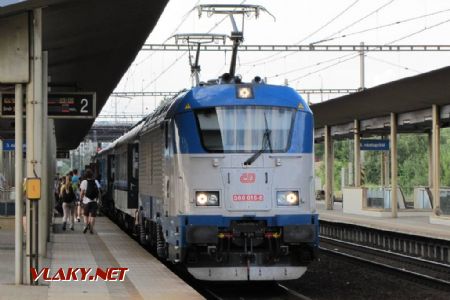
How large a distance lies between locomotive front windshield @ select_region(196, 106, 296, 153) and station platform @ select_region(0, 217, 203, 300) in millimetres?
2042

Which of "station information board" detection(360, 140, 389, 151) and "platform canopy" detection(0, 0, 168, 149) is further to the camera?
"station information board" detection(360, 140, 389, 151)

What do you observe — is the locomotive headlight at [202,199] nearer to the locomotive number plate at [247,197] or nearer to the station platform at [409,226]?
the locomotive number plate at [247,197]

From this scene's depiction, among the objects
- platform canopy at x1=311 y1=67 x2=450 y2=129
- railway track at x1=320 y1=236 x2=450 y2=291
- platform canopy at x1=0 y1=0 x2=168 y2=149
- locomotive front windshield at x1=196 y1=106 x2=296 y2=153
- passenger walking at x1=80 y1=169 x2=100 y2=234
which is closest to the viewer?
platform canopy at x1=0 y1=0 x2=168 y2=149

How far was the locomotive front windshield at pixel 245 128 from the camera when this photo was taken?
39.9ft

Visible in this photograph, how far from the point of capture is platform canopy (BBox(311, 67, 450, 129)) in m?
20.8

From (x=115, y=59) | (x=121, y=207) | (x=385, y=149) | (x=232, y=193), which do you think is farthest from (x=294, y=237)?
(x=385, y=149)

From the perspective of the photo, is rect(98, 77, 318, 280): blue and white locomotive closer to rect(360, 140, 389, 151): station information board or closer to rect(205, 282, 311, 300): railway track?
rect(205, 282, 311, 300): railway track

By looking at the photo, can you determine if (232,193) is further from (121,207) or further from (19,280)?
(121,207)

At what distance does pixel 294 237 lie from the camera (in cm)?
1194

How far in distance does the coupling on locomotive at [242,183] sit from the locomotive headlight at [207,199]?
1 cm

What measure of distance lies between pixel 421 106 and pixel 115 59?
1059 centimetres

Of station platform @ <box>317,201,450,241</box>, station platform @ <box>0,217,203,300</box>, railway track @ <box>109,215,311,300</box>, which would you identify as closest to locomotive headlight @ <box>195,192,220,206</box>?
station platform @ <box>0,217,203,300</box>

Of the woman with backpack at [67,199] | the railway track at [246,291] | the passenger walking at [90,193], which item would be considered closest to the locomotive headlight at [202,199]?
the railway track at [246,291]

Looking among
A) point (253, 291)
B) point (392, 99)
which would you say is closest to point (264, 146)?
point (253, 291)
